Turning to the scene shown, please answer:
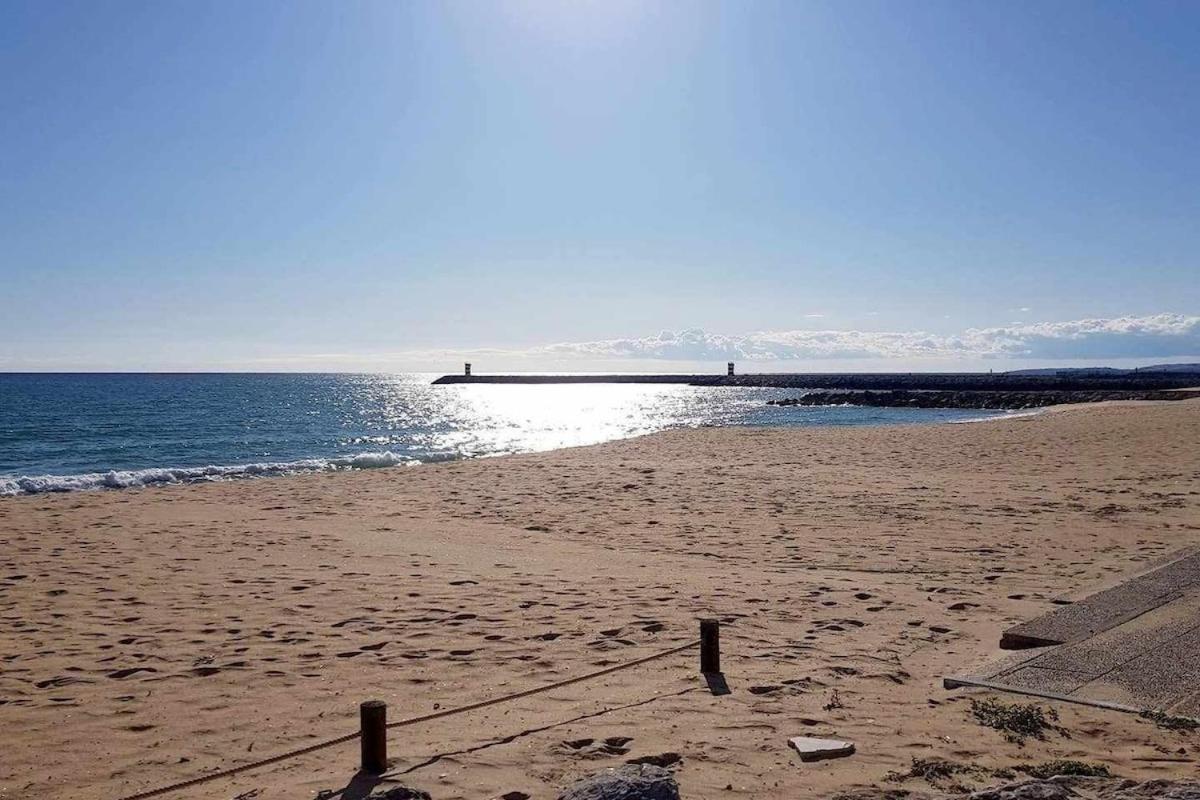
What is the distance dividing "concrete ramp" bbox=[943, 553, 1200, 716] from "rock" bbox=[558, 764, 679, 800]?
2771 millimetres

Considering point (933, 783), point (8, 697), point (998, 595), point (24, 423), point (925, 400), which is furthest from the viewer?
point (925, 400)

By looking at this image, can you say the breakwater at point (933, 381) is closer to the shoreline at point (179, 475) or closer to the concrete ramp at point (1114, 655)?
the shoreline at point (179, 475)

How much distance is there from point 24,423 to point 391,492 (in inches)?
1447

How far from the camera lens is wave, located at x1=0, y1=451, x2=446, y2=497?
2116 cm

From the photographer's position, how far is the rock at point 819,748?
14.7 ft

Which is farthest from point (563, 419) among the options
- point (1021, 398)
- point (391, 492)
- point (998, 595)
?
point (998, 595)

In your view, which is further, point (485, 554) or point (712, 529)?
point (712, 529)

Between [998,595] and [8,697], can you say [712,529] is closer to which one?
[998,595]

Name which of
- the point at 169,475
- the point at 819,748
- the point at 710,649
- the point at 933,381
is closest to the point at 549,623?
the point at 710,649

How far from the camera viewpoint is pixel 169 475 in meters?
22.8

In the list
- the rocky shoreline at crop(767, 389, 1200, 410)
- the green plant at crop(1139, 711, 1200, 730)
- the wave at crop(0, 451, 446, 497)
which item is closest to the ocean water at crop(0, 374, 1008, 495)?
the wave at crop(0, 451, 446, 497)

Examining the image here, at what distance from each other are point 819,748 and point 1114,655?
257 centimetres

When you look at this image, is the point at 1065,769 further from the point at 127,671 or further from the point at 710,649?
the point at 127,671

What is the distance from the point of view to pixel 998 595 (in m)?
8.42
